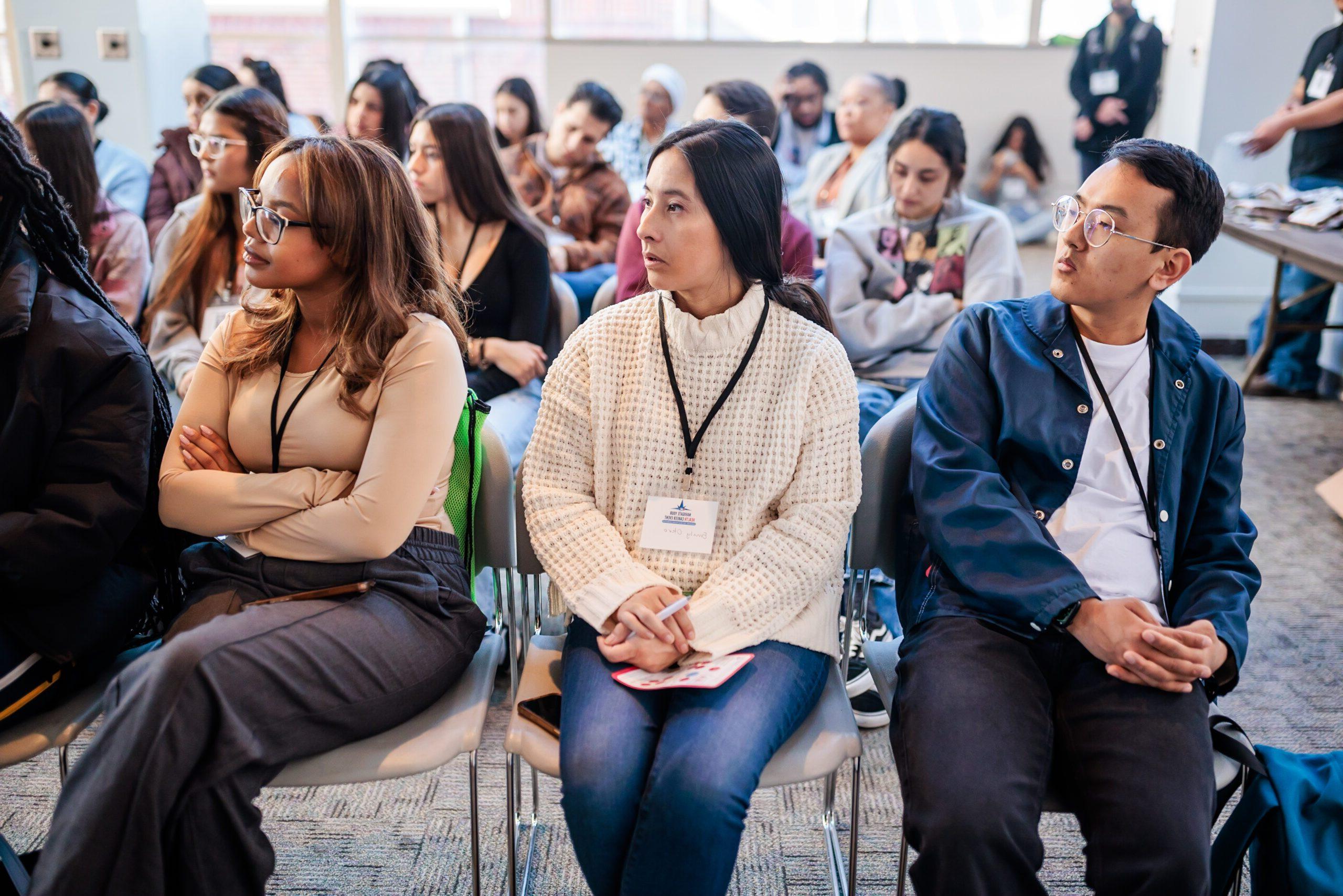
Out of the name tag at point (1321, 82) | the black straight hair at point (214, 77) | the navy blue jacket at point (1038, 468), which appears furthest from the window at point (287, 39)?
the navy blue jacket at point (1038, 468)

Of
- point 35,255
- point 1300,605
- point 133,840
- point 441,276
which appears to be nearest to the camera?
point 133,840

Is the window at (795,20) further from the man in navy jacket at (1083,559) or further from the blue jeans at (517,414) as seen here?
the man in navy jacket at (1083,559)

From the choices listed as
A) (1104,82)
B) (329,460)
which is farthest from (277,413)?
(1104,82)

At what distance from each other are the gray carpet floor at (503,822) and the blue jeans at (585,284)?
1.68m

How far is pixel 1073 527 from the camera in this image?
1.62 m

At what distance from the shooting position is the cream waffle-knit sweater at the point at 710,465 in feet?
5.16

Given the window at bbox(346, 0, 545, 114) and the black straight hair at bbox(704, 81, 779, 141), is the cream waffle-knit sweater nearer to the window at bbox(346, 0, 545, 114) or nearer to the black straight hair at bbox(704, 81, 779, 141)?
the black straight hair at bbox(704, 81, 779, 141)

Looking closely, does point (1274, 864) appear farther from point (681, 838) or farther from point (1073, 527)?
point (681, 838)

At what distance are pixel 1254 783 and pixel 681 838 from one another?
32.8 inches

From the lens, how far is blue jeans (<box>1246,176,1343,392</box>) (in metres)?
4.86

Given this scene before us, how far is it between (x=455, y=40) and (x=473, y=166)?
708cm

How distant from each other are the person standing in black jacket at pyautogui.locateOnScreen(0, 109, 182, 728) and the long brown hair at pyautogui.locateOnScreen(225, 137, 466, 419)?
0.22 meters

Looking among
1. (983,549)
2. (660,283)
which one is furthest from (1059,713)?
(660,283)

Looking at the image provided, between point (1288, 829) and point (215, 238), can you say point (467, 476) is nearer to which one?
point (1288, 829)
